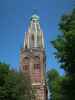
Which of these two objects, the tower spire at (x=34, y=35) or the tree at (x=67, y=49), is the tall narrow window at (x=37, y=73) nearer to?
the tower spire at (x=34, y=35)

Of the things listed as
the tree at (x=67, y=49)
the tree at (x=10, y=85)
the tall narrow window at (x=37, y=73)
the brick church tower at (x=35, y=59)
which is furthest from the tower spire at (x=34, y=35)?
the tree at (x=67, y=49)

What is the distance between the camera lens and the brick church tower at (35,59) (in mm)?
117938

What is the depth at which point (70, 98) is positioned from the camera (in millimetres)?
29812

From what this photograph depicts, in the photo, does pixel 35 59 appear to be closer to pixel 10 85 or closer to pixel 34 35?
pixel 34 35

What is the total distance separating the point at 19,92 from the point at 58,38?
29.0 m

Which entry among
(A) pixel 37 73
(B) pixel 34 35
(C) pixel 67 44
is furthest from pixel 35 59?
(C) pixel 67 44

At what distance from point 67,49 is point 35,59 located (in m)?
93.5

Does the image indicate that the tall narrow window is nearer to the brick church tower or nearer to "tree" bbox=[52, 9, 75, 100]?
the brick church tower

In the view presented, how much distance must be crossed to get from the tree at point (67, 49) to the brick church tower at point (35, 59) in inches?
3371

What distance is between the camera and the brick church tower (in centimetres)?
11794

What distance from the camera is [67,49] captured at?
94.9ft

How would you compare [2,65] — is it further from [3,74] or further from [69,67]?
[69,67]

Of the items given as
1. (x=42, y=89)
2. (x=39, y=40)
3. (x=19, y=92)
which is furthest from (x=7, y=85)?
(x=39, y=40)

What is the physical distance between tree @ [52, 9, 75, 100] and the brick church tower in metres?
85.6
